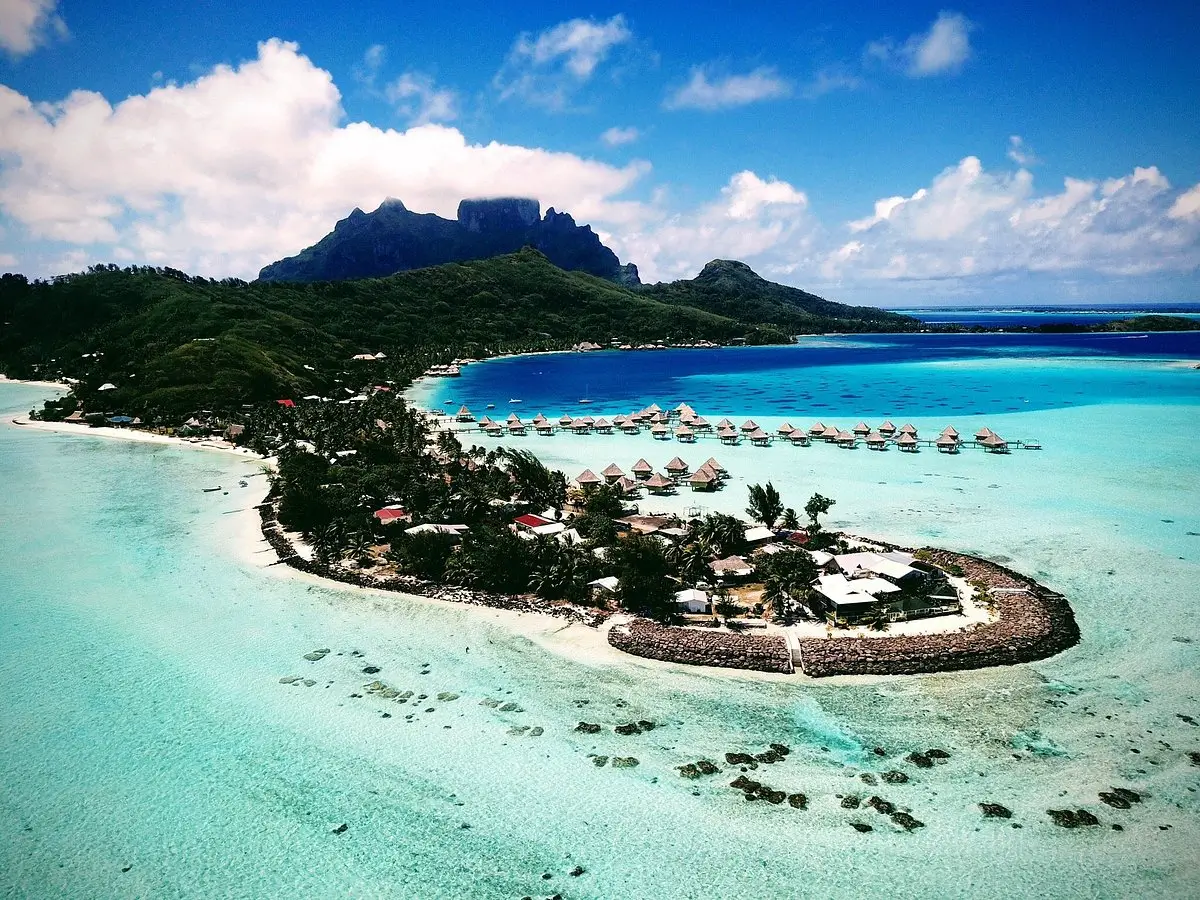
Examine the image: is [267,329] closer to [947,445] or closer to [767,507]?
[767,507]

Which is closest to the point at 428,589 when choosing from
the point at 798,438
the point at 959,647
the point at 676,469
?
the point at 959,647

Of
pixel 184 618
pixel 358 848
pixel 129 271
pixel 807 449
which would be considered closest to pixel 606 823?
pixel 358 848

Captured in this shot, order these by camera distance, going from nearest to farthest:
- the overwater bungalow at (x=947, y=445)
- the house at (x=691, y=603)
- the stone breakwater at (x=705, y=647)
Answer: the stone breakwater at (x=705, y=647) → the house at (x=691, y=603) → the overwater bungalow at (x=947, y=445)

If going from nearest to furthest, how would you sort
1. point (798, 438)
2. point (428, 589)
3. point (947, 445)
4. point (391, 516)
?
point (428, 589), point (391, 516), point (947, 445), point (798, 438)

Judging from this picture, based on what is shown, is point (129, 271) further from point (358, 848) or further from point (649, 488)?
point (358, 848)

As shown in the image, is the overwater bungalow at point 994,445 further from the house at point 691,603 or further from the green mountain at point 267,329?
the green mountain at point 267,329

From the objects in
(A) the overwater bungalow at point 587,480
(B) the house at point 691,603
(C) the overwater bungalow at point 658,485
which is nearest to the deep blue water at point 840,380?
(C) the overwater bungalow at point 658,485

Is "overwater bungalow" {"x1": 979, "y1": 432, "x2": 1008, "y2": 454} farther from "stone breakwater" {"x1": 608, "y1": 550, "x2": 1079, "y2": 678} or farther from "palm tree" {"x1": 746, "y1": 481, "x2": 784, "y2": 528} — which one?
"stone breakwater" {"x1": 608, "y1": 550, "x2": 1079, "y2": 678}
